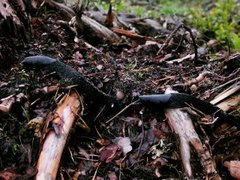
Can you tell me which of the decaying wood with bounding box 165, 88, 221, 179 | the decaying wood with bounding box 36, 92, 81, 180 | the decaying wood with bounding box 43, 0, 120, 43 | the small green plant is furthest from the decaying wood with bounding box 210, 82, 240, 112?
the small green plant

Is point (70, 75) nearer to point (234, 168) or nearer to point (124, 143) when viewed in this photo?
point (124, 143)

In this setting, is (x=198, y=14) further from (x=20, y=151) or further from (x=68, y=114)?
(x=20, y=151)

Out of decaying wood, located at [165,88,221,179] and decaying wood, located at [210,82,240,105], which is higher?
decaying wood, located at [210,82,240,105]

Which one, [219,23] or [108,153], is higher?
[219,23]

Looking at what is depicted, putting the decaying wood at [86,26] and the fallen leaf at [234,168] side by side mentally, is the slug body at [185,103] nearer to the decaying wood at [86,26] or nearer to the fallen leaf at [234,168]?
the fallen leaf at [234,168]

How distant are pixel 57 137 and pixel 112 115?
47 cm

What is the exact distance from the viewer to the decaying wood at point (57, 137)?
2.19 metres

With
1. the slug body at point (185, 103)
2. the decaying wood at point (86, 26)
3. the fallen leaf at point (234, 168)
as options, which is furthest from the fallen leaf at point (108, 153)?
the decaying wood at point (86, 26)

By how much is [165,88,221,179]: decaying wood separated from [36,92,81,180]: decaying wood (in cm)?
66

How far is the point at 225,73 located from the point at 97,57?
1.11 metres

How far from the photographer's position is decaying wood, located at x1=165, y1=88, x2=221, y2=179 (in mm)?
2284

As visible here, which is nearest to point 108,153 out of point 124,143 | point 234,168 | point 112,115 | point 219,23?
point 124,143

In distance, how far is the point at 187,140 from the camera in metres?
2.38

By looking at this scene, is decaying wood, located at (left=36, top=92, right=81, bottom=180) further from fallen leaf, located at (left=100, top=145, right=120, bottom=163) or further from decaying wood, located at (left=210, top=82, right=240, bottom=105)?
decaying wood, located at (left=210, top=82, right=240, bottom=105)
